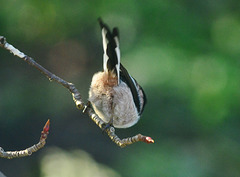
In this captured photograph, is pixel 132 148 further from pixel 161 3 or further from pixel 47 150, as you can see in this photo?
pixel 161 3

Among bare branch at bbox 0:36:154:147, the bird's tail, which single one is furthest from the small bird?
bare branch at bbox 0:36:154:147

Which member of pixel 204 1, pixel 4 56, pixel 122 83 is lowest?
pixel 122 83

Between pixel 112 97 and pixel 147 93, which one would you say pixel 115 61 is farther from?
pixel 147 93

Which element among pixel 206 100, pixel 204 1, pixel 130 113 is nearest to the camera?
pixel 130 113

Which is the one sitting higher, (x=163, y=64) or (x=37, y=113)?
(x=163, y=64)

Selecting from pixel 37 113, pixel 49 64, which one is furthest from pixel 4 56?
pixel 37 113

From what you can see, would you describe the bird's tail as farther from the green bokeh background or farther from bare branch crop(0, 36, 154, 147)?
the green bokeh background

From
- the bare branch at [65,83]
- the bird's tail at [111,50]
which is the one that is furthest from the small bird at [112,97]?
the bare branch at [65,83]

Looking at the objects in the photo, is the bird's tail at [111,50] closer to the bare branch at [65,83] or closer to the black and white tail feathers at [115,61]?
the black and white tail feathers at [115,61]
